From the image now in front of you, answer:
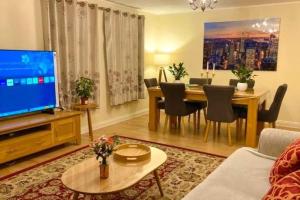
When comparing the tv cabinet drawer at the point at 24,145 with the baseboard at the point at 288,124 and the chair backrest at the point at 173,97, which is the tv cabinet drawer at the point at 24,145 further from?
the baseboard at the point at 288,124

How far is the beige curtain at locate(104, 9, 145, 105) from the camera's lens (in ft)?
16.7

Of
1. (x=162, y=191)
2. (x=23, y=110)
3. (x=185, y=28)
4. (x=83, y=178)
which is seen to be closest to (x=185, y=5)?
(x=185, y=28)

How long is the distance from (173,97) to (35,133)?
7.10 ft

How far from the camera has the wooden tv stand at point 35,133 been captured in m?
3.16

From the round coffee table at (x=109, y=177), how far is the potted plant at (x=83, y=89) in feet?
6.50

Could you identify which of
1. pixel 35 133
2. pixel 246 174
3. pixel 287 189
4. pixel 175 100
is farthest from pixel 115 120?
pixel 287 189

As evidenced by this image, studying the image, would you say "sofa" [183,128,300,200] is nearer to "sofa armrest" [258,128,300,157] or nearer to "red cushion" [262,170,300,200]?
"sofa armrest" [258,128,300,157]

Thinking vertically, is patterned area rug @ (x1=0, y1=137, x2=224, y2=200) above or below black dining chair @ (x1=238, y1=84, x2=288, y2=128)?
below

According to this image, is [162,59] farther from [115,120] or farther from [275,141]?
[275,141]

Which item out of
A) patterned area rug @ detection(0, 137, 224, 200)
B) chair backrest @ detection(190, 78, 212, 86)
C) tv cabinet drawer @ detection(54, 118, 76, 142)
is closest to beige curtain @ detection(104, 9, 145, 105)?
chair backrest @ detection(190, 78, 212, 86)

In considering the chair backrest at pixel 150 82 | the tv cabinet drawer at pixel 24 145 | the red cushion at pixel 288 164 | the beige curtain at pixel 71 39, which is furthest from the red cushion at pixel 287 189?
the chair backrest at pixel 150 82

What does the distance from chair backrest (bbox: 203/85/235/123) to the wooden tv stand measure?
1978mm

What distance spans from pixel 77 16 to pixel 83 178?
3.09m

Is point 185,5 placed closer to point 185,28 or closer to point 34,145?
point 185,28
